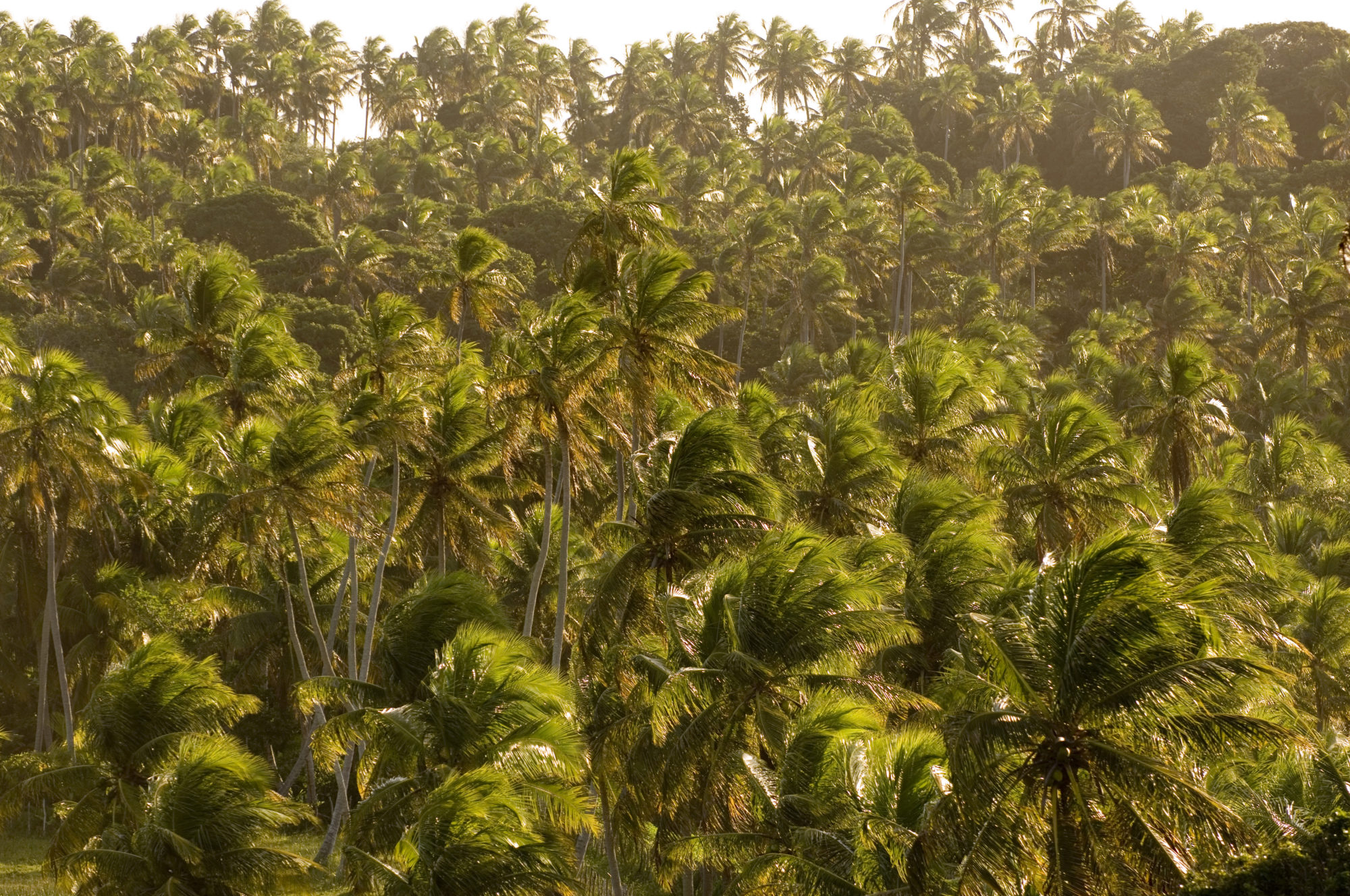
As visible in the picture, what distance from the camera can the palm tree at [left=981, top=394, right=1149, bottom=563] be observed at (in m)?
28.8

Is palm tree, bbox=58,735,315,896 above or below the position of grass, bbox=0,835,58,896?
above

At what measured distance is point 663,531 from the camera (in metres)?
22.1

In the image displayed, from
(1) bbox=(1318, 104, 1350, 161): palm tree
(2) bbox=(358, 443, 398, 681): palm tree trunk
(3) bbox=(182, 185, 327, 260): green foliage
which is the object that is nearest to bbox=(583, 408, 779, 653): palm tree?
→ (2) bbox=(358, 443, 398, 681): palm tree trunk

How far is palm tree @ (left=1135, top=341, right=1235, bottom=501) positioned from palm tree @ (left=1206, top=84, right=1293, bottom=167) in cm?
4884

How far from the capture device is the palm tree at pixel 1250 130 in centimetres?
7500

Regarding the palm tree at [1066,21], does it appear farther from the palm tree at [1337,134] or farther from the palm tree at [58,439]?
the palm tree at [58,439]

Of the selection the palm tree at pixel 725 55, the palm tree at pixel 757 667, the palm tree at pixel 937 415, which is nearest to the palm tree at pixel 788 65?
the palm tree at pixel 725 55

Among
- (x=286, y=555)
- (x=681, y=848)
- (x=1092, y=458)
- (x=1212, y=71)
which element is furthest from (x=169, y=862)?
(x=1212, y=71)

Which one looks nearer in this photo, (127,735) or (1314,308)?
(127,735)

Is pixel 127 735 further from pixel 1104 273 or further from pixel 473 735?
pixel 1104 273

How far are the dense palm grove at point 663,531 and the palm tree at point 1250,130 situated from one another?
5295mm

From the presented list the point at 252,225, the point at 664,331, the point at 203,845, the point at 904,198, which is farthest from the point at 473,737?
the point at 252,225

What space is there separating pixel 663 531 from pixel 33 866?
703 inches

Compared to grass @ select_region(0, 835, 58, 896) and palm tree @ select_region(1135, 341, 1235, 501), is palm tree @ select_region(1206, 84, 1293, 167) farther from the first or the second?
grass @ select_region(0, 835, 58, 896)
